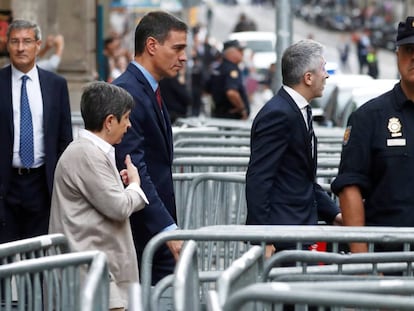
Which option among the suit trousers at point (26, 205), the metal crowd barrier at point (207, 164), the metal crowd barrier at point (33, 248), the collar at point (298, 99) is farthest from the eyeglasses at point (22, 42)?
the metal crowd barrier at point (33, 248)

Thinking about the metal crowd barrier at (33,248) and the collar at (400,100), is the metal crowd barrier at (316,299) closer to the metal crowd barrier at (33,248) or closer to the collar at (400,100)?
the metal crowd barrier at (33,248)

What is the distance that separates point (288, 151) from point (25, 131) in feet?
6.83

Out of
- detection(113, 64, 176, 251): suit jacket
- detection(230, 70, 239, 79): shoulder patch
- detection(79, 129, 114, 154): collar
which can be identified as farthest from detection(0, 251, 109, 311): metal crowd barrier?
detection(230, 70, 239, 79): shoulder patch

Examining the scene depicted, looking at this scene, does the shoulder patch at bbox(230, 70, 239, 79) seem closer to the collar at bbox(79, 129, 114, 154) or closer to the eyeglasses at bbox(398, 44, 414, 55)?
the eyeglasses at bbox(398, 44, 414, 55)

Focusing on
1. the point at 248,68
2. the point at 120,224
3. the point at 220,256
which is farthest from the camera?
the point at 248,68

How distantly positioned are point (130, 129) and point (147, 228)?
0.51 metres

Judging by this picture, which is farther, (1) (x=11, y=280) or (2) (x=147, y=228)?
(2) (x=147, y=228)

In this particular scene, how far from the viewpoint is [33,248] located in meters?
6.29

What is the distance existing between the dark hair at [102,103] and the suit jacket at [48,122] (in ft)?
5.96

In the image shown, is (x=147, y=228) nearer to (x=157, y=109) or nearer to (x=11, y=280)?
(x=157, y=109)

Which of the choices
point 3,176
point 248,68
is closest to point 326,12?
point 248,68

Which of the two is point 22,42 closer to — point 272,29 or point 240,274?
point 240,274

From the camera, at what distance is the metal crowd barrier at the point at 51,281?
5.63 m

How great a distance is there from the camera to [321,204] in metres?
8.38
